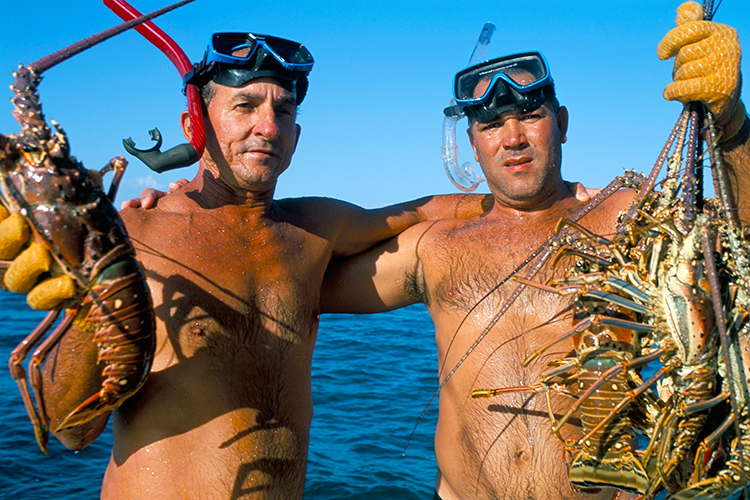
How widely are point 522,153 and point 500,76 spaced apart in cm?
49

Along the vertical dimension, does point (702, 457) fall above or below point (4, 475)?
above

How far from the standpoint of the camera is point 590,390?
253 centimetres

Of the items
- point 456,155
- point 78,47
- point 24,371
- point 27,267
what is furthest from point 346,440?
point 78,47

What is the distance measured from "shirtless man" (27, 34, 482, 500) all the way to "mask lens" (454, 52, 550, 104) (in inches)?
40.8

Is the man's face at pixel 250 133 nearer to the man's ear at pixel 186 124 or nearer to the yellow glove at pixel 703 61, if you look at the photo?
the man's ear at pixel 186 124

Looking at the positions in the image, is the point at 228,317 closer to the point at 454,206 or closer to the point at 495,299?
the point at 495,299

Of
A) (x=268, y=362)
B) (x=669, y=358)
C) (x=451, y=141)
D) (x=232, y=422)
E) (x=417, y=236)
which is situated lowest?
(x=232, y=422)

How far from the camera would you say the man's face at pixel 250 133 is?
3.35 m

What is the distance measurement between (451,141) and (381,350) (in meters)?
8.54

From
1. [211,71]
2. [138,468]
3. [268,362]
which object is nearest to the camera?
[138,468]

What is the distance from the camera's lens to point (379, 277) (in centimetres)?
400

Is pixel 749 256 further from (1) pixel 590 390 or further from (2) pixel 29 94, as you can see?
(2) pixel 29 94

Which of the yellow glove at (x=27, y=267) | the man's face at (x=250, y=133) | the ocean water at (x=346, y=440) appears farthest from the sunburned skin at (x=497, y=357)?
the ocean water at (x=346, y=440)

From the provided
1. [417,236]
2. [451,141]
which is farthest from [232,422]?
[451,141]
